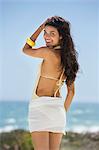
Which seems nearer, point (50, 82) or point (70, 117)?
point (50, 82)

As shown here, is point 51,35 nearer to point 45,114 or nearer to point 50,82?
point 50,82

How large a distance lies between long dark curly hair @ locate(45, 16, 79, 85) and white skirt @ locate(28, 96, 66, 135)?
0.22 m

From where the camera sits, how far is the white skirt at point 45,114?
8.80 ft

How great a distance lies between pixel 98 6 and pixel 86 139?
5.56ft

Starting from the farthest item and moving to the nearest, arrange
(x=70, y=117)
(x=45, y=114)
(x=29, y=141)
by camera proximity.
Result: (x=70, y=117)
(x=29, y=141)
(x=45, y=114)

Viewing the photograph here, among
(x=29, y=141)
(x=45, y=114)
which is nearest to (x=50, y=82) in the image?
(x=45, y=114)

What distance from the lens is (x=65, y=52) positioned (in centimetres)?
274

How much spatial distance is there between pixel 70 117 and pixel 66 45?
384 centimetres

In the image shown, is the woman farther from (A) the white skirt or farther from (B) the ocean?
(B) the ocean

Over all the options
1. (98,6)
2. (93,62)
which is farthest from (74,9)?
(93,62)

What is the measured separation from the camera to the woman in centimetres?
268

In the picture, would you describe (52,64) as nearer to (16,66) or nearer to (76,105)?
(16,66)

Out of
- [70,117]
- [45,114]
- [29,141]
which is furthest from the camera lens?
[70,117]

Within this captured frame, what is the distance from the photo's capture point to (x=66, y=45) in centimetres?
276
